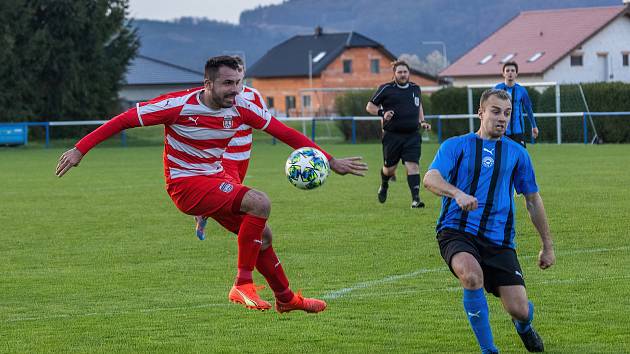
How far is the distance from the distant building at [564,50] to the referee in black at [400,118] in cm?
5158

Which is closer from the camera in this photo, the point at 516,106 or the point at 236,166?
the point at 236,166

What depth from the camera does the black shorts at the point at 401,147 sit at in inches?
632

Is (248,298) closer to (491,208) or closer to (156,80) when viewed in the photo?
(491,208)

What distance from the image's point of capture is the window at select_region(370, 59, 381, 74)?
289 ft

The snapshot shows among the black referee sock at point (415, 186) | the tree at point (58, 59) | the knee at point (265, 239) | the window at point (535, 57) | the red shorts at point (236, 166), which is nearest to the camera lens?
the knee at point (265, 239)

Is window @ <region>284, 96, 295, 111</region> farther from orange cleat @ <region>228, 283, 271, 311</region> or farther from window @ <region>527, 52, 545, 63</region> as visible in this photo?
orange cleat @ <region>228, 283, 271, 311</region>

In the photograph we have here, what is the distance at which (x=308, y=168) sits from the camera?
759 centimetres

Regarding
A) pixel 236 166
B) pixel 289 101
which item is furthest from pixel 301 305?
pixel 289 101

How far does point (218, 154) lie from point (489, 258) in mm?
2235

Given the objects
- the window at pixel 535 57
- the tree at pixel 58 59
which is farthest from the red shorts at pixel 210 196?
the window at pixel 535 57

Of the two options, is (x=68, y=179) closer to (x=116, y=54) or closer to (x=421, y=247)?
(x=421, y=247)

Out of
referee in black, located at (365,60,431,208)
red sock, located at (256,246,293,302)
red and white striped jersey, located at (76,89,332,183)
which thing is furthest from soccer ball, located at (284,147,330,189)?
referee in black, located at (365,60,431,208)

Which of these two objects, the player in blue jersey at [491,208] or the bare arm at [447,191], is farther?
the player in blue jersey at [491,208]

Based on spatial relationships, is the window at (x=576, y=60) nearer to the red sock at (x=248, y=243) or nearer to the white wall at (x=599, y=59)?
the white wall at (x=599, y=59)
